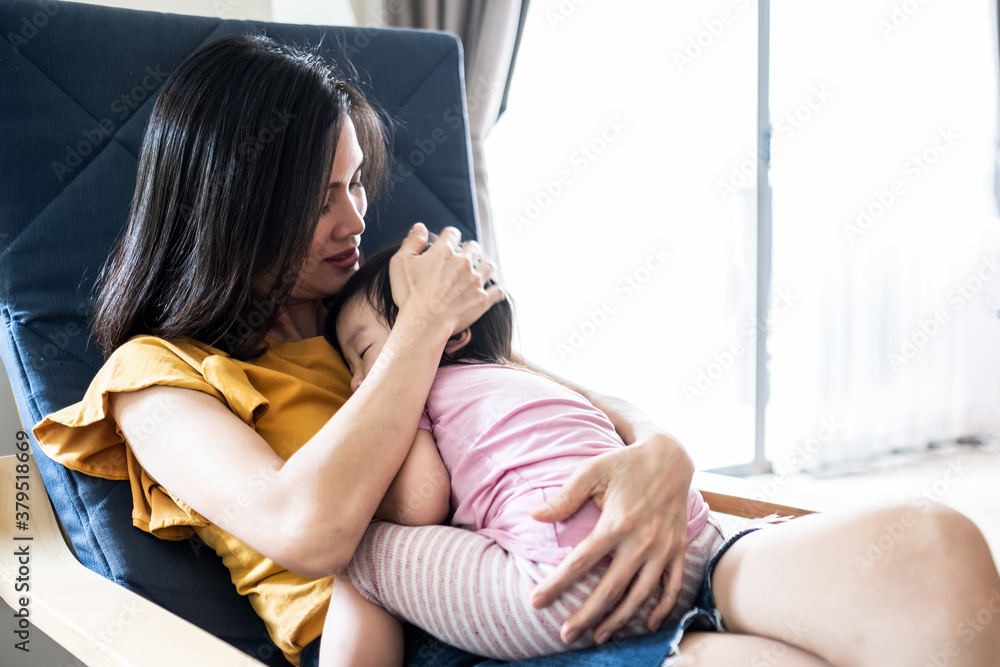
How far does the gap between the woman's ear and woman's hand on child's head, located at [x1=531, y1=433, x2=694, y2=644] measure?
0.32m

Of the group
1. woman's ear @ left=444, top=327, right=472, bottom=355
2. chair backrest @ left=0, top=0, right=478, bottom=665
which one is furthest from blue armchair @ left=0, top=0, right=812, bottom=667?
woman's ear @ left=444, top=327, right=472, bottom=355

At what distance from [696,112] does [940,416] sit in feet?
6.03

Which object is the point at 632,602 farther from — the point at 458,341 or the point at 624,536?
the point at 458,341

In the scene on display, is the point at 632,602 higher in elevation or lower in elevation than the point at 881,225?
higher

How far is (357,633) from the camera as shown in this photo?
782 mm

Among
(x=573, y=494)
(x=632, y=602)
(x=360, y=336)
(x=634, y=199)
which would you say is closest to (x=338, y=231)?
(x=360, y=336)

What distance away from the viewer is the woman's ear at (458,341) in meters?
1.06

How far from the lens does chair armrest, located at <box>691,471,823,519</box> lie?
1.05 metres

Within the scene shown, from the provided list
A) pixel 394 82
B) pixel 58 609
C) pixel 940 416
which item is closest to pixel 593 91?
pixel 394 82

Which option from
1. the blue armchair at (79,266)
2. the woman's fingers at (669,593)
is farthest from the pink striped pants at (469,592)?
the blue armchair at (79,266)

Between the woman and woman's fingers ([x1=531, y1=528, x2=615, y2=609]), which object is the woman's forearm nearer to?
the woman

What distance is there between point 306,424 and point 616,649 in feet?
1.49

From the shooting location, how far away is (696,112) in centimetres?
307

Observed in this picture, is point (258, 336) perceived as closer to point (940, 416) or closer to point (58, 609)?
point (58, 609)
